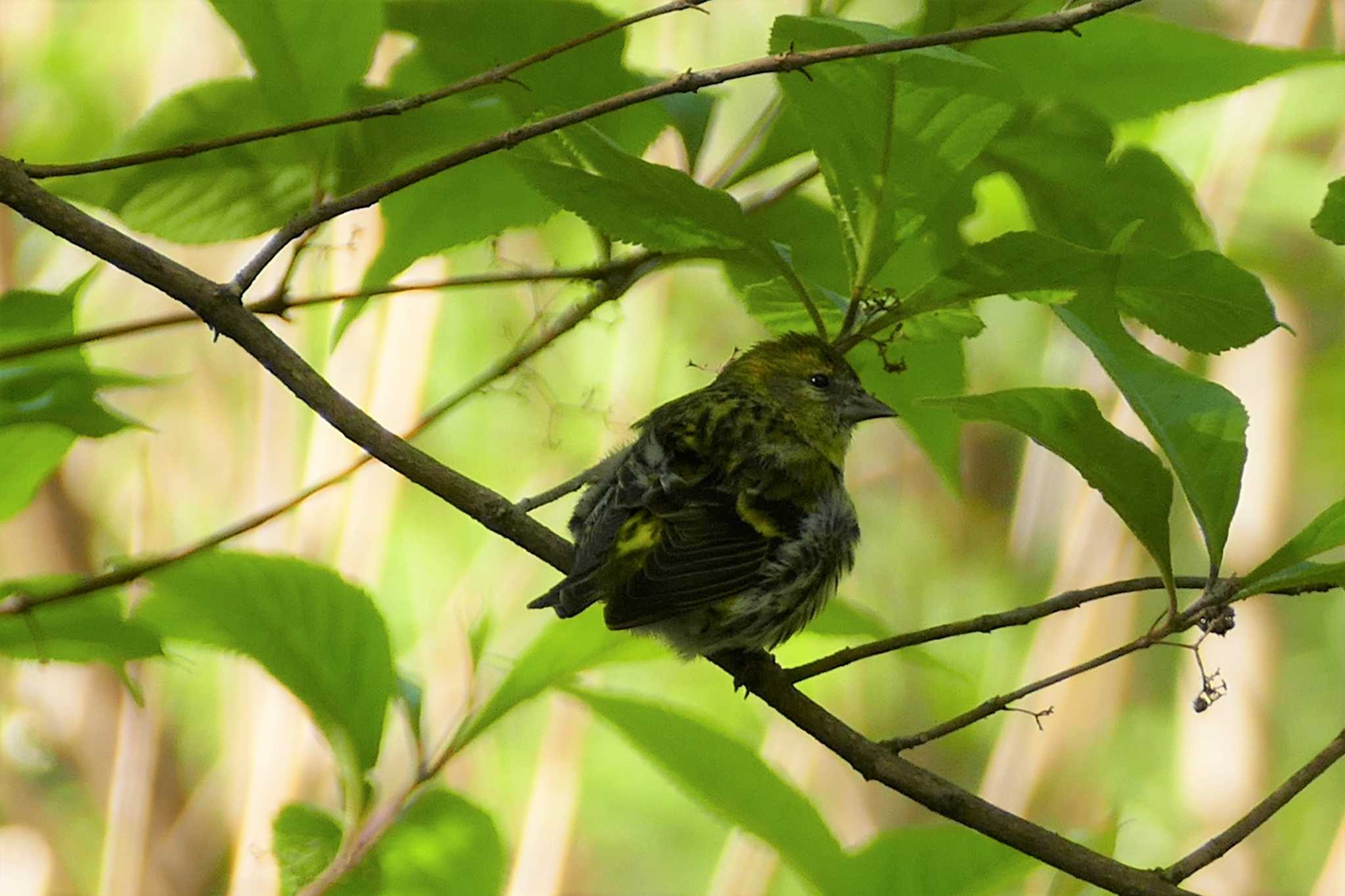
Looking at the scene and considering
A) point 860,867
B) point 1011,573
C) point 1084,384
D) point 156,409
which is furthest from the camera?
point 1011,573

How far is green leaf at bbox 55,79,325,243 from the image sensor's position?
1.21 m

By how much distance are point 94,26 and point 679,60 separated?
140 cm

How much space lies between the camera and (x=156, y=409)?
9.48ft

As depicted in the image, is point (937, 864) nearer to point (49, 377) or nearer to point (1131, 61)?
point (1131, 61)

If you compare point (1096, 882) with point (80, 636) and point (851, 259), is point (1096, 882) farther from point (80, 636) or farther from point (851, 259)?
point (80, 636)

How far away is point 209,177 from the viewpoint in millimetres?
1242

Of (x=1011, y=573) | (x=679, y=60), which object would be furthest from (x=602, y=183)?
(x=1011, y=573)

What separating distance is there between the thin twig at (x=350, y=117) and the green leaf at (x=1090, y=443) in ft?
1.17

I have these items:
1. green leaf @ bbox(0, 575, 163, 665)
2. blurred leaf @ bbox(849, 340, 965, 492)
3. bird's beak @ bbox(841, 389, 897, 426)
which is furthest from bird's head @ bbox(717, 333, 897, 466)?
green leaf @ bbox(0, 575, 163, 665)

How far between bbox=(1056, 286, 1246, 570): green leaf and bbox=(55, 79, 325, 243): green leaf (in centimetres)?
67

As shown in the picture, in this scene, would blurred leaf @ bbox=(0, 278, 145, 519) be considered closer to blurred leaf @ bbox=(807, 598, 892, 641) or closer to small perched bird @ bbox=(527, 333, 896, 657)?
small perched bird @ bbox=(527, 333, 896, 657)

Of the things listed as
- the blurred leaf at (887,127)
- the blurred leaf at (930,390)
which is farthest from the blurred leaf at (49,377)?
the blurred leaf at (930,390)

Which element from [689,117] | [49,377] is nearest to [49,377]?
[49,377]

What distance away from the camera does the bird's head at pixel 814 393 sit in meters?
2.02
